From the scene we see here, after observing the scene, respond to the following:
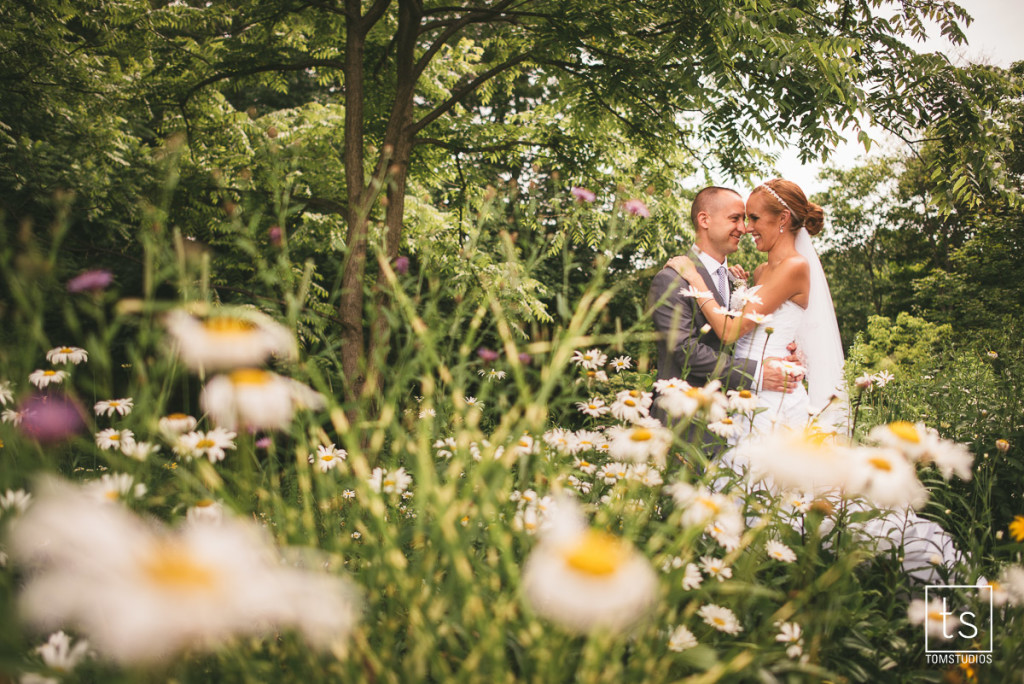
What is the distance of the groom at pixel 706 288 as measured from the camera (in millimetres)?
2566

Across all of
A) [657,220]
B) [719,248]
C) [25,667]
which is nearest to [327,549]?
[25,667]

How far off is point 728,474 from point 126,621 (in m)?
1.39

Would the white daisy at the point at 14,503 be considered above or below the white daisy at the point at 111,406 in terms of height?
below

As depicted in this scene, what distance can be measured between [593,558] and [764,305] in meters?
2.45

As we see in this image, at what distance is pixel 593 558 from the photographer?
2.02 feet

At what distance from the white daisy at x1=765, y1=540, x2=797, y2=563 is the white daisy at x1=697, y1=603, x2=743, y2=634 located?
0.88ft

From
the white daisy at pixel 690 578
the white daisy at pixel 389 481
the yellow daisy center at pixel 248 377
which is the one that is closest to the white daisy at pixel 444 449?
the white daisy at pixel 389 481

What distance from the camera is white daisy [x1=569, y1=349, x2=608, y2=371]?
6.10ft

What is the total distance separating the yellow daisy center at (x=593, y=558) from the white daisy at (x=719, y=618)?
2.35 ft

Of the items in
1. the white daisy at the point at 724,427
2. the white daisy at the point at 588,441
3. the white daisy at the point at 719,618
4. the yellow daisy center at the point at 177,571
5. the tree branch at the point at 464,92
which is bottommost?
the white daisy at the point at 719,618

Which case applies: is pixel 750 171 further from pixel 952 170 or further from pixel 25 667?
pixel 25 667

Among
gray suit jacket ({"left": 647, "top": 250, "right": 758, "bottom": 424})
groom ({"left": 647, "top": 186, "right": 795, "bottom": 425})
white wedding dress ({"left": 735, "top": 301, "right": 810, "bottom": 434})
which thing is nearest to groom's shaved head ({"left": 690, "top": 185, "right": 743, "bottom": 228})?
groom ({"left": 647, "top": 186, "right": 795, "bottom": 425})

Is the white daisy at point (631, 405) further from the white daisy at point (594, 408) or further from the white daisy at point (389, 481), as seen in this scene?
the white daisy at point (389, 481)

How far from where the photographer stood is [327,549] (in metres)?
1.09
